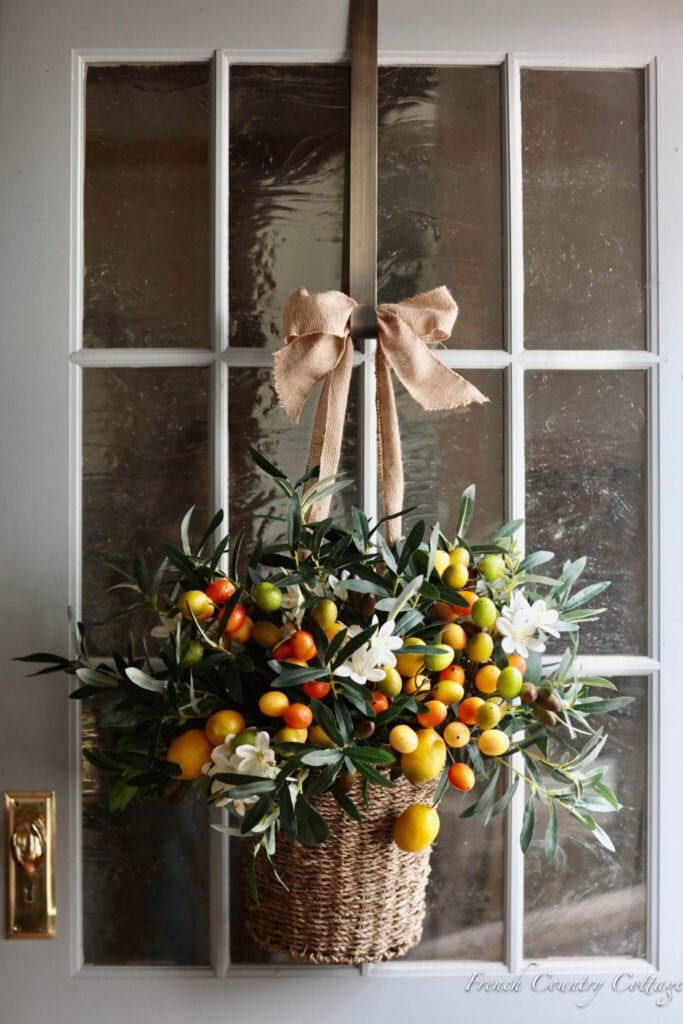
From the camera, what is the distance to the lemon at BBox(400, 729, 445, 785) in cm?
66

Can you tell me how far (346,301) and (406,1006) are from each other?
828 millimetres

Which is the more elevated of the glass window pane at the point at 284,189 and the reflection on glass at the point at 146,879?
the glass window pane at the point at 284,189

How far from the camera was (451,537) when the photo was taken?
0.92 meters

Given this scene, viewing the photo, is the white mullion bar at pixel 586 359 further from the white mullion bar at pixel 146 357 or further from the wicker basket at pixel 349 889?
the wicker basket at pixel 349 889

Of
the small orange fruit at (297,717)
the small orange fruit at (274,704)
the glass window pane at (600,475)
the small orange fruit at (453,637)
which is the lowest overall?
the small orange fruit at (297,717)

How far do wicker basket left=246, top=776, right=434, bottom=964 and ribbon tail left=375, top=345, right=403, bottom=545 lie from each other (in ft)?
0.87

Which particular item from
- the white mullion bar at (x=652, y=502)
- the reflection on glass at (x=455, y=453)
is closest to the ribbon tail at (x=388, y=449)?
the reflection on glass at (x=455, y=453)

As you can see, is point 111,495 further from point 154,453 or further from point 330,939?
point 330,939

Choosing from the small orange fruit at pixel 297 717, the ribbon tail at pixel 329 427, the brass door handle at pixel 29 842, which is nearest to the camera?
→ the small orange fruit at pixel 297 717

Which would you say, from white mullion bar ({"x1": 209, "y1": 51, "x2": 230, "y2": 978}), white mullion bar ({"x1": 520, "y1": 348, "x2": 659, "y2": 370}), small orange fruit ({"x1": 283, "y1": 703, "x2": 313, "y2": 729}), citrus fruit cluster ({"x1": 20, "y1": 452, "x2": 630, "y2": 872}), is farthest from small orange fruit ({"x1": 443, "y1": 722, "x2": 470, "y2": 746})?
white mullion bar ({"x1": 520, "y1": 348, "x2": 659, "y2": 370})

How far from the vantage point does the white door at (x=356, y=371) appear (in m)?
0.91

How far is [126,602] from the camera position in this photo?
3.01 ft

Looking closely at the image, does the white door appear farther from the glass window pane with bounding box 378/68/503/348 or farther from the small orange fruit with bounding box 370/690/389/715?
the small orange fruit with bounding box 370/690/389/715

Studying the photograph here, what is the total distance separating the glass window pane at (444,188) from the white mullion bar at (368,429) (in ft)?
0.27
